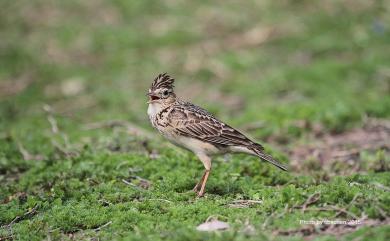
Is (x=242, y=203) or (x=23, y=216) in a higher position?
(x=242, y=203)

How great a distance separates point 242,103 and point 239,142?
5843 millimetres

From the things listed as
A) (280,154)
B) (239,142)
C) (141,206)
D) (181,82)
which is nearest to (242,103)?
(181,82)

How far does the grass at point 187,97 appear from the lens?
6.62 m

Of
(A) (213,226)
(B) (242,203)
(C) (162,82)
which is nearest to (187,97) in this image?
(C) (162,82)

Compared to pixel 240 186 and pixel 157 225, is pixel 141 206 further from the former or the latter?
pixel 240 186

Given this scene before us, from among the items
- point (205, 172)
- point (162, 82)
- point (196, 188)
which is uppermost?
point (162, 82)

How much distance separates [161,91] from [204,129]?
2.68 ft

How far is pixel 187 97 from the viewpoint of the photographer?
14.5 m

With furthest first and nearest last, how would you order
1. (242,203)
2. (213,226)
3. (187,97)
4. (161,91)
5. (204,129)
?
(187,97), (161,91), (204,129), (242,203), (213,226)

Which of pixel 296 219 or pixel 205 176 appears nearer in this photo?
pixel 296 219

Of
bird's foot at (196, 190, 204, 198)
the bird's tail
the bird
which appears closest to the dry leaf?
bird's foot at (196, 190, 204, 198)

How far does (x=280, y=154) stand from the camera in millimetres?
9789

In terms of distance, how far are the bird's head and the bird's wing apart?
0.25 m

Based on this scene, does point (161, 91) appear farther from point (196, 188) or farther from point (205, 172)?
point (196, 188)
